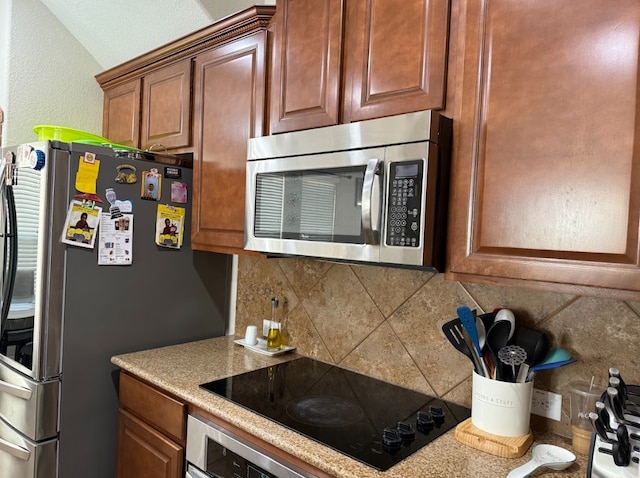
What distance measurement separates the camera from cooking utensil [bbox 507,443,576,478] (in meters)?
1.03

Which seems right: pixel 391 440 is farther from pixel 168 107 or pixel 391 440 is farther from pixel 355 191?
pixel 168 107

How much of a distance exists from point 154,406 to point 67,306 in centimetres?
50

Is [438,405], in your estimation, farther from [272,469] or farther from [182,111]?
[182,111]

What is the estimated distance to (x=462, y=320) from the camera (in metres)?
1.21

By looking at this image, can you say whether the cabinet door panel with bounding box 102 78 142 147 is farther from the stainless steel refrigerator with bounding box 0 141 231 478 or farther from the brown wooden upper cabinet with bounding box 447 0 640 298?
the brown wooden upper cabinet with bounding box 447 0 640 298

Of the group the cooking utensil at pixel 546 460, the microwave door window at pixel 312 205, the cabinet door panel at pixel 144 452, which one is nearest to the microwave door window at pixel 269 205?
the microwave door window at pixel 312 205

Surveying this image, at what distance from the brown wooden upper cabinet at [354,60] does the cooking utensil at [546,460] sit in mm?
908

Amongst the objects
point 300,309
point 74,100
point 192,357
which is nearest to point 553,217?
point 300,309

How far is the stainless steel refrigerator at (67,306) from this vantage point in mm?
1646

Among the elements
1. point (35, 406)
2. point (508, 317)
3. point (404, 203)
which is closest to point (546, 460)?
point (508, 317)

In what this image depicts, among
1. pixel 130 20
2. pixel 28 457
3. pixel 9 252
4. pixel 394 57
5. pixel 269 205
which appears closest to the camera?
pixel 394 57

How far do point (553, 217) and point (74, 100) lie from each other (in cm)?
258

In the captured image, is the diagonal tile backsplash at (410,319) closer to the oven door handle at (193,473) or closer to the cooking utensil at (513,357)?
the cooking utensil at (513,357)

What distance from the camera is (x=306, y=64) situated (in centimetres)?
149
